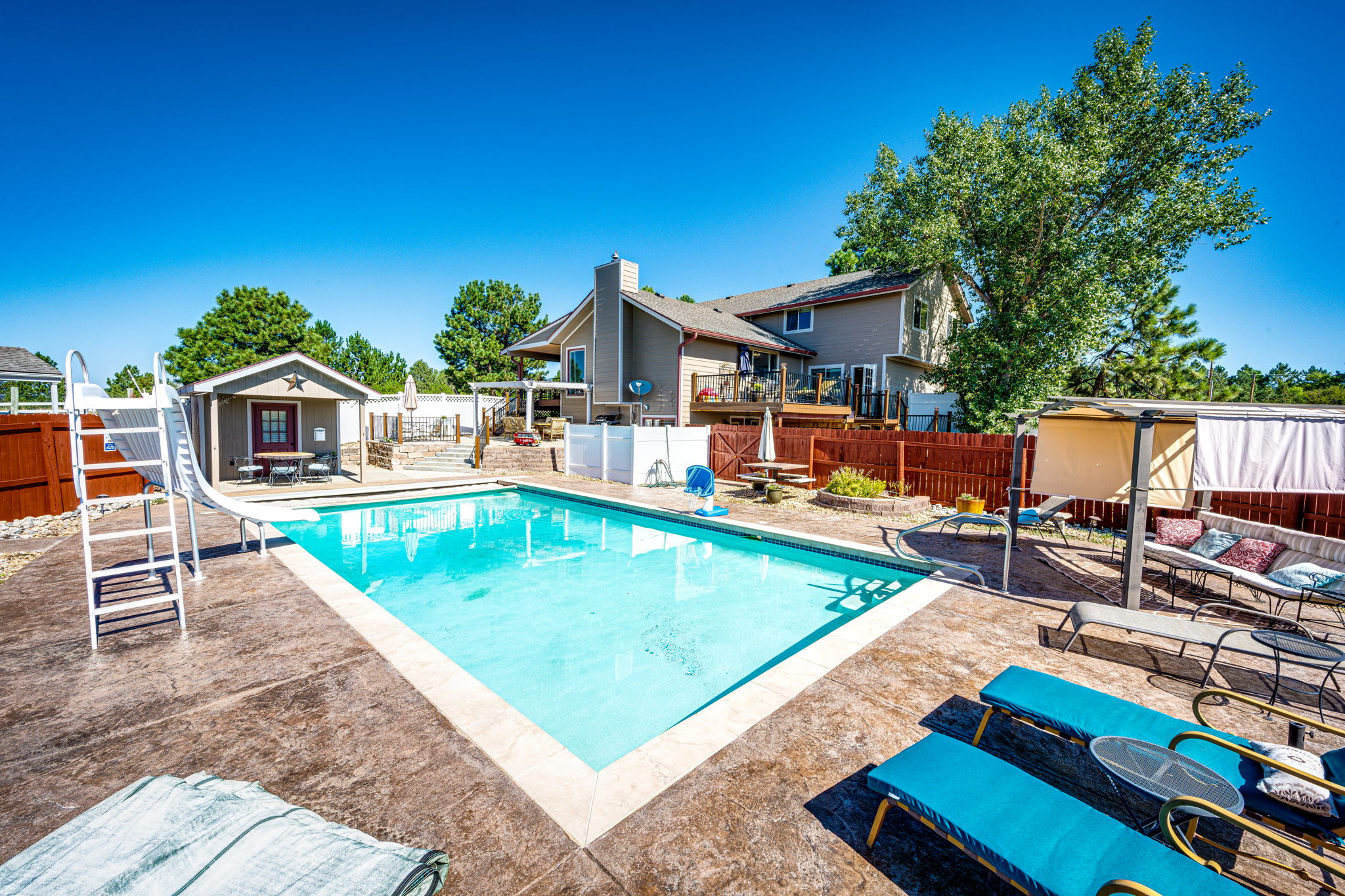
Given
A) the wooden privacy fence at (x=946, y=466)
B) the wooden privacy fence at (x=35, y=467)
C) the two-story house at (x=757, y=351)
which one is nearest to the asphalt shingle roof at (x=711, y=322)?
the two-story house at (x=757, y=351)

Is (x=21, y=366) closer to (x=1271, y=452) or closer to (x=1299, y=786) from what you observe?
(x=1299, y=786)

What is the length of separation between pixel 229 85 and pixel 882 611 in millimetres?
20337

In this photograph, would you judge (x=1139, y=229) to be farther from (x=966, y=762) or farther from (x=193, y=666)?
(x=193, y=666)

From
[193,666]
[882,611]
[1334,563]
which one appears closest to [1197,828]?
[882,611]

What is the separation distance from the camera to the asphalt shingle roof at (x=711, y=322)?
19375 millimetres

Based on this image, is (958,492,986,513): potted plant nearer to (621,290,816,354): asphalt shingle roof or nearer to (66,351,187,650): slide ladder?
(621,290,816,354): asphalt shingle roof

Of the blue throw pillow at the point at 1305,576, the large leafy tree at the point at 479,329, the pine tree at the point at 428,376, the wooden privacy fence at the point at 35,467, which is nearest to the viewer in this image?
the blue throw pillow at the point at 1305,576

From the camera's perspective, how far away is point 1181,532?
7.31 m

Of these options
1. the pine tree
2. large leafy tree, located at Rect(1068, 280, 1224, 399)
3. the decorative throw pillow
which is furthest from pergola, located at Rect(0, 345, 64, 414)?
the pine tree

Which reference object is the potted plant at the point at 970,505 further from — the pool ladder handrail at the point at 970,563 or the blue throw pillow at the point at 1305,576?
the blue throw pillow at the point at 1305,576

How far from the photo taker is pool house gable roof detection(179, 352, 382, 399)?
13406mm

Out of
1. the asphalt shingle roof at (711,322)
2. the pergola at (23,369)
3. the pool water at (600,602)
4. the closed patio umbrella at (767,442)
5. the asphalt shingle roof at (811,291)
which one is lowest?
the pool water at (600,602)

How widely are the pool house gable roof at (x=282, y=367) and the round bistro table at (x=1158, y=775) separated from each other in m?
16.7

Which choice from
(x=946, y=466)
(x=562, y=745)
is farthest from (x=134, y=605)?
(x=946, y=466)
